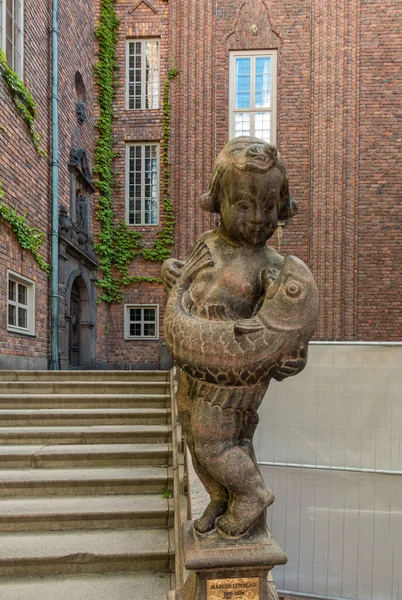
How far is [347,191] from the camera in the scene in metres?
13.0

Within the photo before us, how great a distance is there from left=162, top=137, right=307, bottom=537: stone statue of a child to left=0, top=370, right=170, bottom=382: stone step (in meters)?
4.54

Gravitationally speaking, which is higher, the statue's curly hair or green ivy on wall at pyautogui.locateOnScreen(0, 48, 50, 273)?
green ivy on wall at pyautogui.locateOnScreen(0, 48, 50, 273)

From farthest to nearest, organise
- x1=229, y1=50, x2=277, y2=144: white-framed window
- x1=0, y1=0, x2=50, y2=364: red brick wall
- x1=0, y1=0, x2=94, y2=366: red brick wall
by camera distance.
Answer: x1=229, y1=50, x2=277, y2=144: white-framed window, x1=0, y1=0, x2=94, y2=366: red brick wall, x1=0, y1=0, x2=50, y2=364: red brick wall

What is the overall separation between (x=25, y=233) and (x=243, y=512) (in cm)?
767

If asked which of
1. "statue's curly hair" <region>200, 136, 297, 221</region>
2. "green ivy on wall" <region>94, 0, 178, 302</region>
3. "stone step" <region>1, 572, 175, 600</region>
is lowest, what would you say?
"stone step" <region>1, 572, 175, 600</region>

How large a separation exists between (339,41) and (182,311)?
45.7 ft

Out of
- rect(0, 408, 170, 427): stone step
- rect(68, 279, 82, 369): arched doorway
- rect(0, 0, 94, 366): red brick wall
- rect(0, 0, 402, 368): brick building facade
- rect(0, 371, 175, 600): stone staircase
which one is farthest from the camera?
rect(0, 0, 402, 368): brick building facade

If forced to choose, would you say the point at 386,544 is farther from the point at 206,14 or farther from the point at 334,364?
the point at 206,14

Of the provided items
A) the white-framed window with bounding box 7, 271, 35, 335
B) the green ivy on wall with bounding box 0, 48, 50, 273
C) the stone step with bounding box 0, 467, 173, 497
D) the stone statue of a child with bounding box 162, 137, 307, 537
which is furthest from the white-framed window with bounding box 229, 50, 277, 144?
the stone statue of a child with bounding box 162, 137, 307, 537

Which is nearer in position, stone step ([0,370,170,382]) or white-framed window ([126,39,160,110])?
stone step ([0,370,170,382])

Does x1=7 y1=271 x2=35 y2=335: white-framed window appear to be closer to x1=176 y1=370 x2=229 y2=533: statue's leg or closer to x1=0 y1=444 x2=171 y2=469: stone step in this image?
x1=0 y1=444 x2=171 y2=469: stone step

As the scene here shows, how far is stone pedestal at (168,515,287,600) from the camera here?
1604mm

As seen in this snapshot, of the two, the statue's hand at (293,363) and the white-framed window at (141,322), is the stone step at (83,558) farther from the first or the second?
the white-framed window at (141,322)

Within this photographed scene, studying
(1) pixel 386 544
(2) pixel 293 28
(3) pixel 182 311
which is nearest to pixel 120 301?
(2) pixel 293 28
